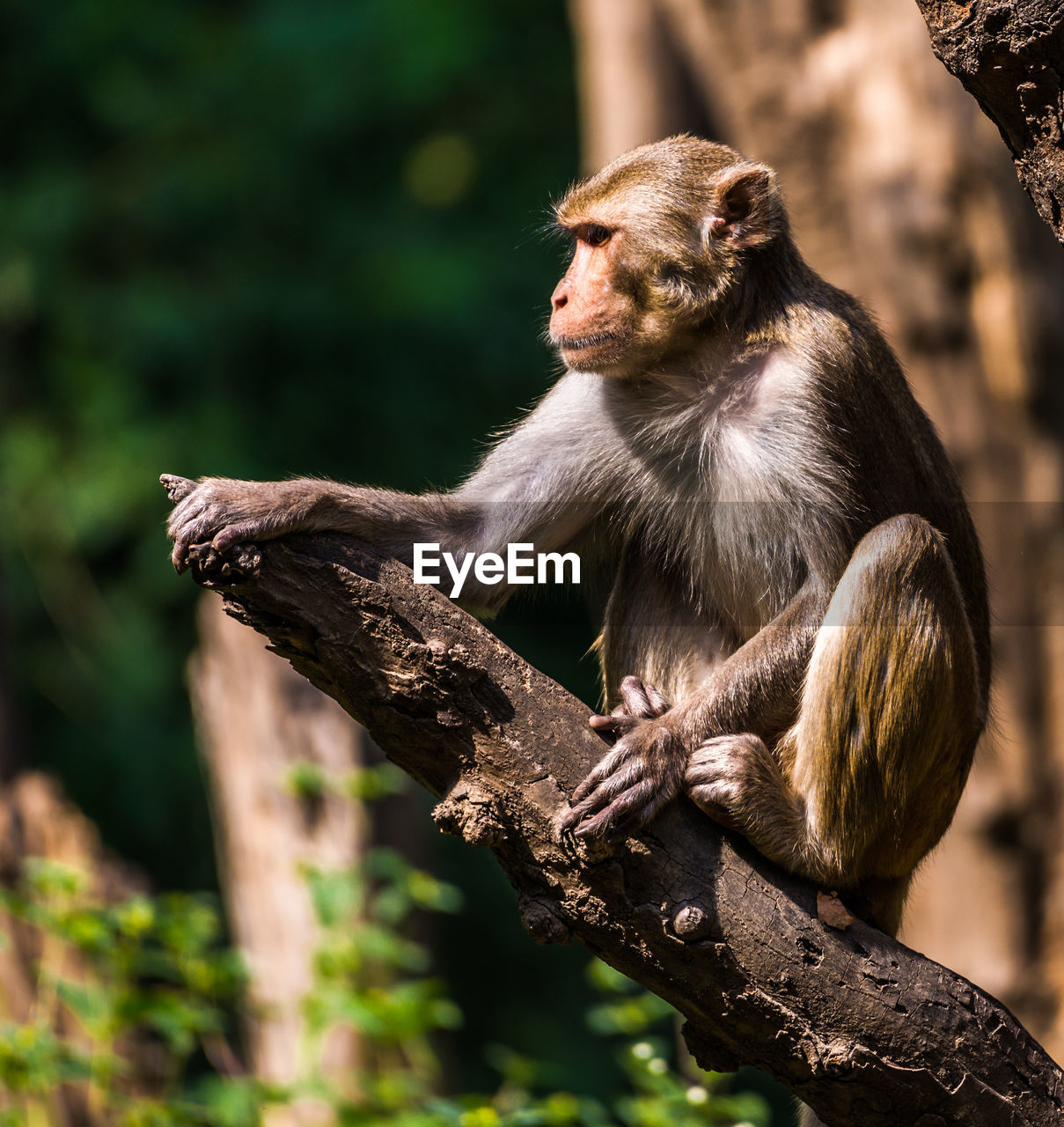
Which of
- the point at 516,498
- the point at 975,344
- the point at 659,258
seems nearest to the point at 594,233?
the point at 659,258

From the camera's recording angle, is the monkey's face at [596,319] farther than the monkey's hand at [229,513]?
Yes

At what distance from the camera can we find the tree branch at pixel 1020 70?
3.00m

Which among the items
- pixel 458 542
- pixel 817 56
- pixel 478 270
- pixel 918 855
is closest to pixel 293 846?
pixel 458 542

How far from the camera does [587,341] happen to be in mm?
4219

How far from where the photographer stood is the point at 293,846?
7492 mm

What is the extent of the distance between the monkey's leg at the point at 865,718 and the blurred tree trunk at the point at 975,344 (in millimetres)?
3153

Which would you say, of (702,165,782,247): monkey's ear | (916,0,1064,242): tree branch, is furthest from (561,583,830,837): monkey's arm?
(916,0,1064,242): tree branch

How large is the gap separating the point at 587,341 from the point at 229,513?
4.37 feet

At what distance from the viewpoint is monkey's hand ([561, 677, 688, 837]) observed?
137 inches

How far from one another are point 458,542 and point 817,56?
4342mm

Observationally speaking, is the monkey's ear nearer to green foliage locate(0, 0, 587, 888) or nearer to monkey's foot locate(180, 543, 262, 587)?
monkey's foot locate(180, 543, 262, 587)

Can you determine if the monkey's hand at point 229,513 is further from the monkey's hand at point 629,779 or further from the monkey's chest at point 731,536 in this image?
the monkey's chest at point 731,536

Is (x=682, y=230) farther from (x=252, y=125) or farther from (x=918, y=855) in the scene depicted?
(x=252, y=125)

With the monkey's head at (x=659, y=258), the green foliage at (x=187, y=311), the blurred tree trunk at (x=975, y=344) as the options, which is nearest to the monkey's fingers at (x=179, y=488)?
the monkey's head at (x=659, y=258)
